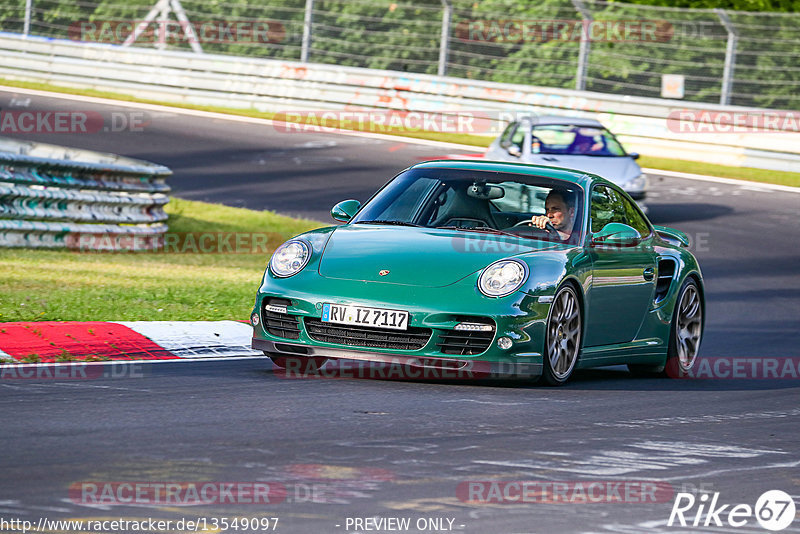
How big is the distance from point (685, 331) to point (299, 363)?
2959mm

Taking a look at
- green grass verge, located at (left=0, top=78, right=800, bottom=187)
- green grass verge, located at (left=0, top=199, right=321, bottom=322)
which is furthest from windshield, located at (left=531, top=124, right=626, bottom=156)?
green grass verge, located at (left=0, top=199, right=321, bottom=322)

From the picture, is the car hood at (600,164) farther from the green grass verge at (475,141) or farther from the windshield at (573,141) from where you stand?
the green grass verge at (475,141)

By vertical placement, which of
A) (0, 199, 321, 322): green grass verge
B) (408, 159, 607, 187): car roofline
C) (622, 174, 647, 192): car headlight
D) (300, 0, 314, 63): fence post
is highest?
(300, 0, 314, 63): fence post

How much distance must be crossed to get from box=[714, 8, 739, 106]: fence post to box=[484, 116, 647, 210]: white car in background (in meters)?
6.22

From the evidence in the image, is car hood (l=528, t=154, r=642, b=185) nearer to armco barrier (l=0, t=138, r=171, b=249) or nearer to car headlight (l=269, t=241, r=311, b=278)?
armco barrier (l=0, t=138, r=171, b=249)

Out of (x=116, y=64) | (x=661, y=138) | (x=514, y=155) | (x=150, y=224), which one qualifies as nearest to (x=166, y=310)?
(x=150, y=224)

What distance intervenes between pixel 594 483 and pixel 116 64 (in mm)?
25828

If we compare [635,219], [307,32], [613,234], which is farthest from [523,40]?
[613,234]

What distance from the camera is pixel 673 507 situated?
18.2ft

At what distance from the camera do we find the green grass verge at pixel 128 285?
34.6 ft

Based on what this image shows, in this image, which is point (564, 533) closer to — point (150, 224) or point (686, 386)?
point (686, 386)

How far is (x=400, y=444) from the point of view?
21.3ft

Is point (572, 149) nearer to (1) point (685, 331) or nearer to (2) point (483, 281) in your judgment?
(1) point (685, 331)

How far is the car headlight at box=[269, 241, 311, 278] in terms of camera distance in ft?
28.1
